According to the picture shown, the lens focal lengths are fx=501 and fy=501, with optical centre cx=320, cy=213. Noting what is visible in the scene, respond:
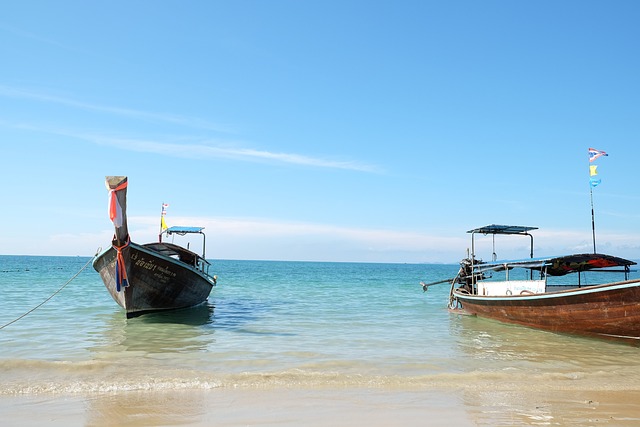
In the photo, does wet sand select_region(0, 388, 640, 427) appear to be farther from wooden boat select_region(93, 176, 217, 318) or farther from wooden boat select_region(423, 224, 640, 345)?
wooden boat select_region(93, 176, 217, 318)

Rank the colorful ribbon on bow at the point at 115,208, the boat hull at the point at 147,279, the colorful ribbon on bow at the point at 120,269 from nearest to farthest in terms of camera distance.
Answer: the colorful ribbon on bow at the point at 115,208, the colorful ribbon on bow at the point at 120,269, the boat hull at the point at 147,279

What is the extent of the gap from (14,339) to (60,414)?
708 centimetres

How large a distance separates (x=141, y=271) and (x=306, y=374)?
326 inches

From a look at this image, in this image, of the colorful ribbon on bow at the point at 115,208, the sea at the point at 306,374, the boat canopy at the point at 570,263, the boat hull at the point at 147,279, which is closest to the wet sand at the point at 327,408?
the sea at the point at 306,374

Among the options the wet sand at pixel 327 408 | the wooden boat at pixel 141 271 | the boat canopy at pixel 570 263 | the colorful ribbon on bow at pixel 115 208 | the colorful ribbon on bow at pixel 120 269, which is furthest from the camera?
the boat canopy at pixel 570 263

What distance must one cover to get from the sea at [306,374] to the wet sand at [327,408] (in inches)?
0.9

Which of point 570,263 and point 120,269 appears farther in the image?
point 570,263

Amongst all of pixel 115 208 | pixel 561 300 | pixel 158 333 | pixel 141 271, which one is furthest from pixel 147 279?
pixel 561 300

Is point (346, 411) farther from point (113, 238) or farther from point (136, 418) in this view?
point (113, 238)

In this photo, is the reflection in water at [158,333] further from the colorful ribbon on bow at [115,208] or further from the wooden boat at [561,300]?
the wooden boat at [561,300]

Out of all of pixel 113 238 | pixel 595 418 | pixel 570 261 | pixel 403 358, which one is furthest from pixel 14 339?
pixel 570 261

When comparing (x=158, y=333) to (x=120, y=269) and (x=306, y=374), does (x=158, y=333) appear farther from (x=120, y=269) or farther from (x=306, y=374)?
(x=306, y=374)

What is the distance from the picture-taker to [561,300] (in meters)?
12.8

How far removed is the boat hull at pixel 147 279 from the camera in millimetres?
14767
